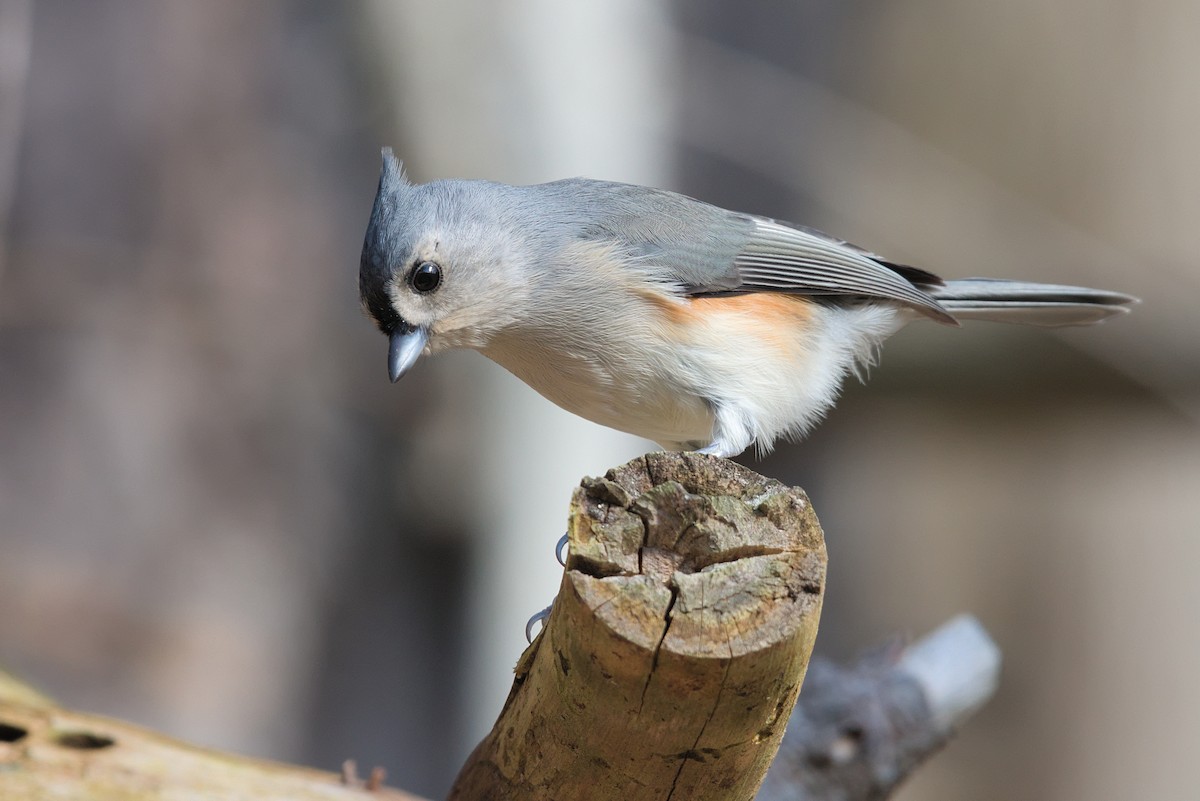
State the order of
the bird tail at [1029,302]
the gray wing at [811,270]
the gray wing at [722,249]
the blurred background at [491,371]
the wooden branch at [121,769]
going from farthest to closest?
the blurred background at [491,371]
the bird tail at [1029,302]
the gray wing at [811,270]
the gray wing at [722,249]
the wooden branch at [121,769]

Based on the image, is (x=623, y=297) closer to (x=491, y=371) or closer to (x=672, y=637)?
(x=672, y=637)

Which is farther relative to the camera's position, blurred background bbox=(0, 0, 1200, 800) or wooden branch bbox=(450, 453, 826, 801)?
blurred background bbox=(0, 0, 1200, 800)

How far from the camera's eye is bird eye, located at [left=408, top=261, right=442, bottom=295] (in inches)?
94.1

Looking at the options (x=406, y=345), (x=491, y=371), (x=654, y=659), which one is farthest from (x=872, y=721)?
(x=491, y=371)

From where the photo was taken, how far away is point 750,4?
5.64m

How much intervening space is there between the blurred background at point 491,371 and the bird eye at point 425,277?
93.8 inches

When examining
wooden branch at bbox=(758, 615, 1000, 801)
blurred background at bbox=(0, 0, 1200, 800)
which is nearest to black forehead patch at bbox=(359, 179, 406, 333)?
wooden branch at bbox=(758, 615, 1000, 801)

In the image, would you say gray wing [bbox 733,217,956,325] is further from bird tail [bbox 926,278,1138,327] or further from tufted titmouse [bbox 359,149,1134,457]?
bird tail [bbox 926,278,1138,327]

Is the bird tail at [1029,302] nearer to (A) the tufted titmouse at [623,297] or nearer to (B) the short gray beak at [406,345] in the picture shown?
(A) the tufted titmouse at [623,297]

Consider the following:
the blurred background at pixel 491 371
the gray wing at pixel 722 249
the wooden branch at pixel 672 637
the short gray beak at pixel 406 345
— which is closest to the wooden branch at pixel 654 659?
the wooden branch at pixel 672 637

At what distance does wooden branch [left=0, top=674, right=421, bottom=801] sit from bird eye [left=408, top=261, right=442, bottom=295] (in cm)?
104

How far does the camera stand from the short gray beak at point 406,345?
2369 millimetres

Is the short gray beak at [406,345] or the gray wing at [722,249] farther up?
the gray wing at [722,249]

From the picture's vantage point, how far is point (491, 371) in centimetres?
485
